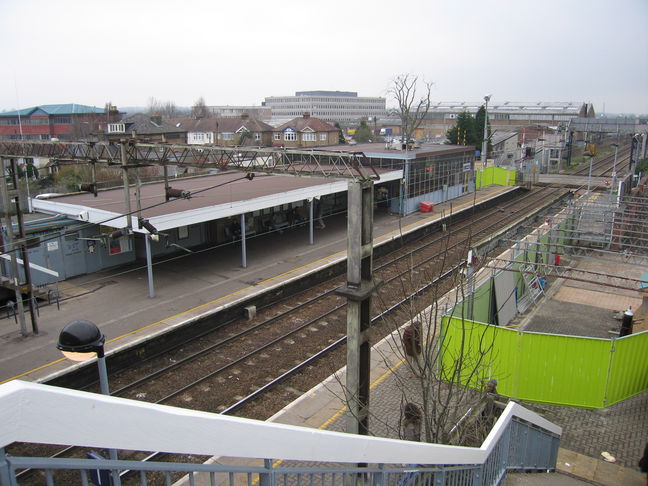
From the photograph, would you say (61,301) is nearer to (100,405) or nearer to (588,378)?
(588,378)

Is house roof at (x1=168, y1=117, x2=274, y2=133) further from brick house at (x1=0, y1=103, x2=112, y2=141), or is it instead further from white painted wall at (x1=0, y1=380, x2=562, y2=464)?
white painted wall at (x1=0, y1=380, x2=562, y2=464)

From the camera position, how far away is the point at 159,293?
17.4 m

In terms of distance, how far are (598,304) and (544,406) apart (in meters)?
7.77

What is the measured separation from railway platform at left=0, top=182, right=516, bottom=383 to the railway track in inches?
34.8

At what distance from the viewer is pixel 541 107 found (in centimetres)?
Answer: 11100

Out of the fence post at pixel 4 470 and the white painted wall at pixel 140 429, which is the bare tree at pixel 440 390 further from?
the fence post at pixel 4 470

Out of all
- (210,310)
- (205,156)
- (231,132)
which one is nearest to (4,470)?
(205,156)

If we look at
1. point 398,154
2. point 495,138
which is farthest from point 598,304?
point 495,138

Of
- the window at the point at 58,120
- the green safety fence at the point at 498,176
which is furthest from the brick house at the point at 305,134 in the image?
the green safety fence at the point at 498,176

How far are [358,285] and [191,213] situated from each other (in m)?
12.0

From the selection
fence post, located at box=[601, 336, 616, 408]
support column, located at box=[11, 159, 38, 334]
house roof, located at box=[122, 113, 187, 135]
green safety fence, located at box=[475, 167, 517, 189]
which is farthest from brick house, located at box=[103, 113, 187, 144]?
fence post, located at box=[601, 336, 616, 408]

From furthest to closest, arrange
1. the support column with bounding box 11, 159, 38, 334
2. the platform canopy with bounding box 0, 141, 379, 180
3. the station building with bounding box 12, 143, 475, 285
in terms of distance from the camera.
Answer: the station building with bounding box 12, 143, 475, 285 → the support column with bounding box 11, 159, 38, 334 → the platform canopy with bounding box 0, 141, 379, 180

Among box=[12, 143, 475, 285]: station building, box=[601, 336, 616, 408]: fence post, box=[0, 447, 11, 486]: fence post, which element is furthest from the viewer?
box=[12, 143, 475, 285]: station building

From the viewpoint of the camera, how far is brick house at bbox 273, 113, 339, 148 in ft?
210
